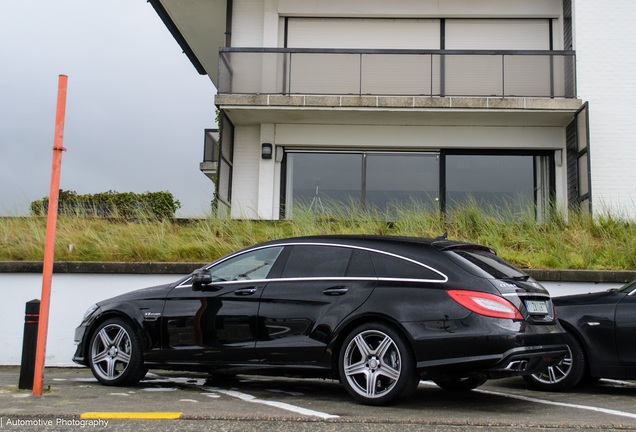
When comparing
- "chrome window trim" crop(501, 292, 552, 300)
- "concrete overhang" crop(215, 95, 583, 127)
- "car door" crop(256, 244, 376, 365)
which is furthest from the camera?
"concrete overhang" crop(215, 95, 583, 127)

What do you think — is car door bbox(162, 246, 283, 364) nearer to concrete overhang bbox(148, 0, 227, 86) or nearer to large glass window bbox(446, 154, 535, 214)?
large glass window bbox(446, 154, 535, 214)

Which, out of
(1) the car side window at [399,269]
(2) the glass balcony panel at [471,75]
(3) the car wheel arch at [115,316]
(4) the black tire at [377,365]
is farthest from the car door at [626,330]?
(2) the glass balcony panel at [471,75]

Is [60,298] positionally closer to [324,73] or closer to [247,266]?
[247,266]

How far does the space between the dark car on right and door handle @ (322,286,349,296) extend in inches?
99.5

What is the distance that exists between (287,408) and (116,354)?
2.37m

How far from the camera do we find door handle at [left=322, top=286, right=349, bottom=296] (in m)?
6.59

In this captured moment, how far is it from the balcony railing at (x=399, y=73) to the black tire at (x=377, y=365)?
37.8 feet

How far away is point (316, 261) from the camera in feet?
23.1

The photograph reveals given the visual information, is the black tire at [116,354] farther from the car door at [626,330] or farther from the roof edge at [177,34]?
the roof edge at [177,34]

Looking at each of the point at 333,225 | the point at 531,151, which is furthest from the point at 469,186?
the point at 333,225

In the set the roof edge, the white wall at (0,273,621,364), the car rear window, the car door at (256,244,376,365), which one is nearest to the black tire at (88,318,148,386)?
the car door at (256,244,376,365)

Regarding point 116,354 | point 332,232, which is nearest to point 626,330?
point 116,354

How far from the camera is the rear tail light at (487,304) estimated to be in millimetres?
5984

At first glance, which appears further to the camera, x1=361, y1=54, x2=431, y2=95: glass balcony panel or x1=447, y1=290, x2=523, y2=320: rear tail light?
x1=361, y1=54, x2=431, y2=95: glass balcony panel
